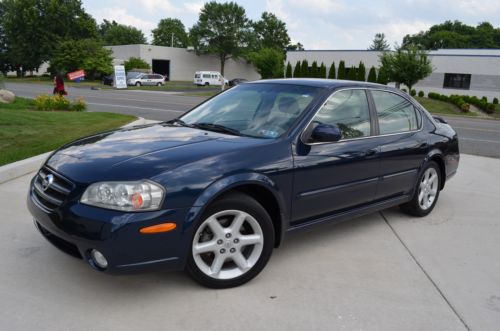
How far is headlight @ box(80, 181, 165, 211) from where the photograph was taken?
3.05 meters

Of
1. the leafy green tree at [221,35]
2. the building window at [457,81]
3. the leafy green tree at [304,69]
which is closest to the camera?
the building window at [457,81]

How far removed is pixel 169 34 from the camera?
106 metres

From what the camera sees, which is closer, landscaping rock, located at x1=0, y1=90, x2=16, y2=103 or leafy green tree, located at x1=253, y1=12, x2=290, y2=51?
landscaping rock, located at x1=0, y1=90, x2=16, y2=103

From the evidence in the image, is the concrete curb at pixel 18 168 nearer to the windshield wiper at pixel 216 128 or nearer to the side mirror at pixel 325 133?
the windshield wiper at pixel 216 128

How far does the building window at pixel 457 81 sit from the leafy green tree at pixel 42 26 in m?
42.6

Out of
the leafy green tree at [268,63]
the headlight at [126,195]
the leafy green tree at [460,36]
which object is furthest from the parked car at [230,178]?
the leafy green tree at [460,36]

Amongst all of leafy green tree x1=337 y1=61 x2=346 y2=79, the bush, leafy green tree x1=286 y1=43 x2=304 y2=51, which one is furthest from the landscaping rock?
leafy green tree x1=286 y1=43 x2=304 y2=51

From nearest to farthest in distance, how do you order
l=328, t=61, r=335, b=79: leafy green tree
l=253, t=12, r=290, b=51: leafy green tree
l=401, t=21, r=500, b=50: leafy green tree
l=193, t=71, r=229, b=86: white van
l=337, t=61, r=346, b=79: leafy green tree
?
l=337, t=61, r=346, b=79: leafy green tree → l=328, t=61, r=335, b=79: leafy green tree → l=193, t=71, r=229, b=86: white van → l=253, t=12, r=290, b=51: leafy green tree → l=401, t=21, r=500, b=50: leafy green tree

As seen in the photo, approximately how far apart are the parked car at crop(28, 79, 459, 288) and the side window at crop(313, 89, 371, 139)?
0.01 m

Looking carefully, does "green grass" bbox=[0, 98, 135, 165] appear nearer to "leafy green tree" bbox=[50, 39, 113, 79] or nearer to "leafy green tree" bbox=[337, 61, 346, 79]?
"leafy green tree" bbox=[337, 61, 346, 79]

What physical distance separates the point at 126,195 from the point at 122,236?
0.88 ft

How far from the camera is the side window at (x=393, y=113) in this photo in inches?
192

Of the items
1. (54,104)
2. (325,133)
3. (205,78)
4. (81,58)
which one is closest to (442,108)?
(54,104)

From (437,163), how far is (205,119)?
2977 mm
